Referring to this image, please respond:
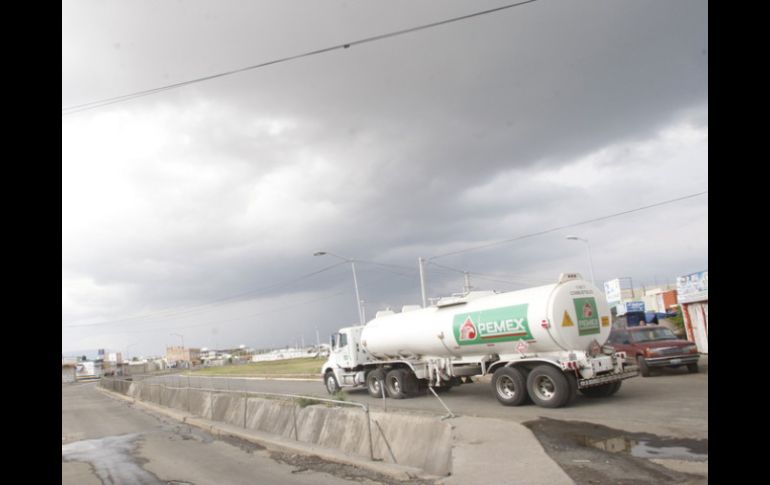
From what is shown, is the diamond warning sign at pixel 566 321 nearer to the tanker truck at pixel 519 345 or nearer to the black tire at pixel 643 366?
the tanker truck at pixel 519 345

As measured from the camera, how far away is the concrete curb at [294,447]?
8.89 metres

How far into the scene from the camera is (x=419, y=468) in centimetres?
920

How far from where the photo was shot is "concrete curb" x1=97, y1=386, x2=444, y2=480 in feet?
29.2

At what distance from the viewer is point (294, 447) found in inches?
479

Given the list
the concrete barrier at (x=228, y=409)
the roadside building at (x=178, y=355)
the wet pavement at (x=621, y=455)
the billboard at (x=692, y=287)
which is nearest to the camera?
the wet pavement at (x=621, y=455)

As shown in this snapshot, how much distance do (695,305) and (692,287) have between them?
33.8 inches

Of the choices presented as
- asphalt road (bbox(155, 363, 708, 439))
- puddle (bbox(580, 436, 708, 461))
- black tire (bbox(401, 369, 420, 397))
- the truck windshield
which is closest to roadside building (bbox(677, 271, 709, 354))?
the truck windshield

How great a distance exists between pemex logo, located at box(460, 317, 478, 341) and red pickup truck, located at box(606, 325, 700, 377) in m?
6.95

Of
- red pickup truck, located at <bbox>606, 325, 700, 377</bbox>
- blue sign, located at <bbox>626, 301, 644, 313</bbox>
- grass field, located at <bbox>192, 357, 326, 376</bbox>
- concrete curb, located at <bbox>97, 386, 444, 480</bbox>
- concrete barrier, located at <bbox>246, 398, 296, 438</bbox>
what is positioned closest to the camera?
concrete curb, located at <bbox>97, 386, 444, 480</bbox>

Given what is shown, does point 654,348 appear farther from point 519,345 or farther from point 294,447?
point 294,447

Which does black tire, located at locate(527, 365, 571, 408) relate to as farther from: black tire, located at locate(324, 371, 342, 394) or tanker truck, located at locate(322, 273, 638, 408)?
black tire, located at locate(324, 371, 342, 394)

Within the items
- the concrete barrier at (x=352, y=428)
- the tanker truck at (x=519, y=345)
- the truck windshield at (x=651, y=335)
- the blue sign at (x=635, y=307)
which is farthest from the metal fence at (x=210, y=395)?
the blue sign at (x=635, y=307)

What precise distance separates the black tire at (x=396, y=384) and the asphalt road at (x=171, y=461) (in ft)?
21.1
